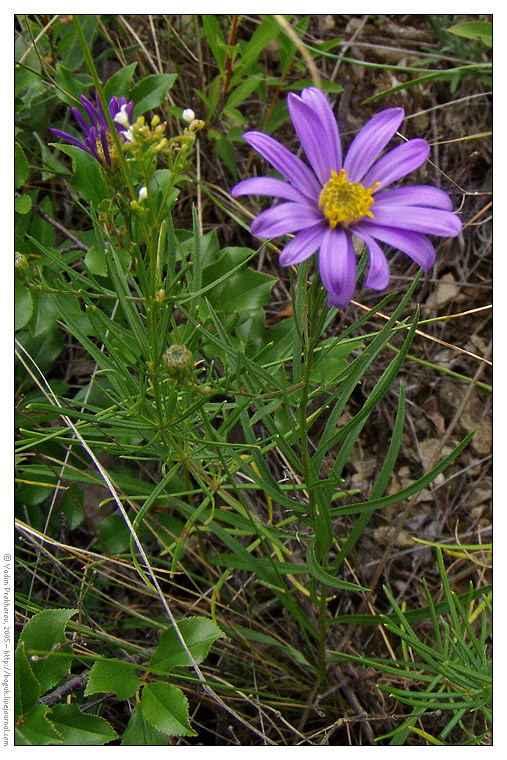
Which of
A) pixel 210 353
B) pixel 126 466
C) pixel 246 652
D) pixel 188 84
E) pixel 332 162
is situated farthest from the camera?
pixel 188 84

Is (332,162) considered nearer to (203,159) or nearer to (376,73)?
(203,159)

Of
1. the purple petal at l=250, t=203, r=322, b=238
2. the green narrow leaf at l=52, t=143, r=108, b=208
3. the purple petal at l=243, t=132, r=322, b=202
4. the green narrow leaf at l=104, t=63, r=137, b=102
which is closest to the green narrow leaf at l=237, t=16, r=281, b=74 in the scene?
the green narrow leaf at l=104, t=63, r=137, b=102

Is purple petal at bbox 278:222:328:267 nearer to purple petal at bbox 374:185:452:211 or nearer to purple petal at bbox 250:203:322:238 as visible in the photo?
purple petal at bbox 250:203:322:238

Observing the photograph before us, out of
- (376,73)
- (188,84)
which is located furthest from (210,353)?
(376,73)

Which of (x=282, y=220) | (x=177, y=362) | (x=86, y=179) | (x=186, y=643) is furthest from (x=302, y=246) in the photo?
(x=186, y=643)

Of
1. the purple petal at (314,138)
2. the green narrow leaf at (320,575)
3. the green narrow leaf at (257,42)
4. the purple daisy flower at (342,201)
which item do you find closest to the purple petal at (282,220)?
the purple daisy flower at (342,201)

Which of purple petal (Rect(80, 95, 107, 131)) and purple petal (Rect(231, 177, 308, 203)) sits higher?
purple petal (Rect(80, 95, 107, 131))
